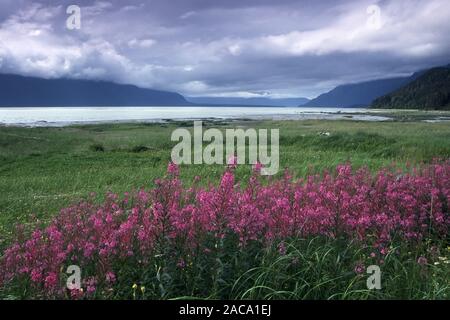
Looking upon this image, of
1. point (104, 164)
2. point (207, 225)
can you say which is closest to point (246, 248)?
point (207, 225)

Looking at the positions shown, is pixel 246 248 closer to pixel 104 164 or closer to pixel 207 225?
pixel 207 225

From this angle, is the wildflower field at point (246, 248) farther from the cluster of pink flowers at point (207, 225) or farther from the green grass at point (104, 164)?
the green grass at point (104, 164)

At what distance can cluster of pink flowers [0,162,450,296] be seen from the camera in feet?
15.9

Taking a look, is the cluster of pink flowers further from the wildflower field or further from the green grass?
the green grass

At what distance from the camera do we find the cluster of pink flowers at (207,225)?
4.84m

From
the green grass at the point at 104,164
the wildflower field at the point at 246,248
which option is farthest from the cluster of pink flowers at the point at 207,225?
the green grass at the point at 104,164

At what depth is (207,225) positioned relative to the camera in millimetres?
5199

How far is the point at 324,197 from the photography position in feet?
21.7

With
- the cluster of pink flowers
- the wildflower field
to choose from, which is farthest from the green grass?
the wildflower field
